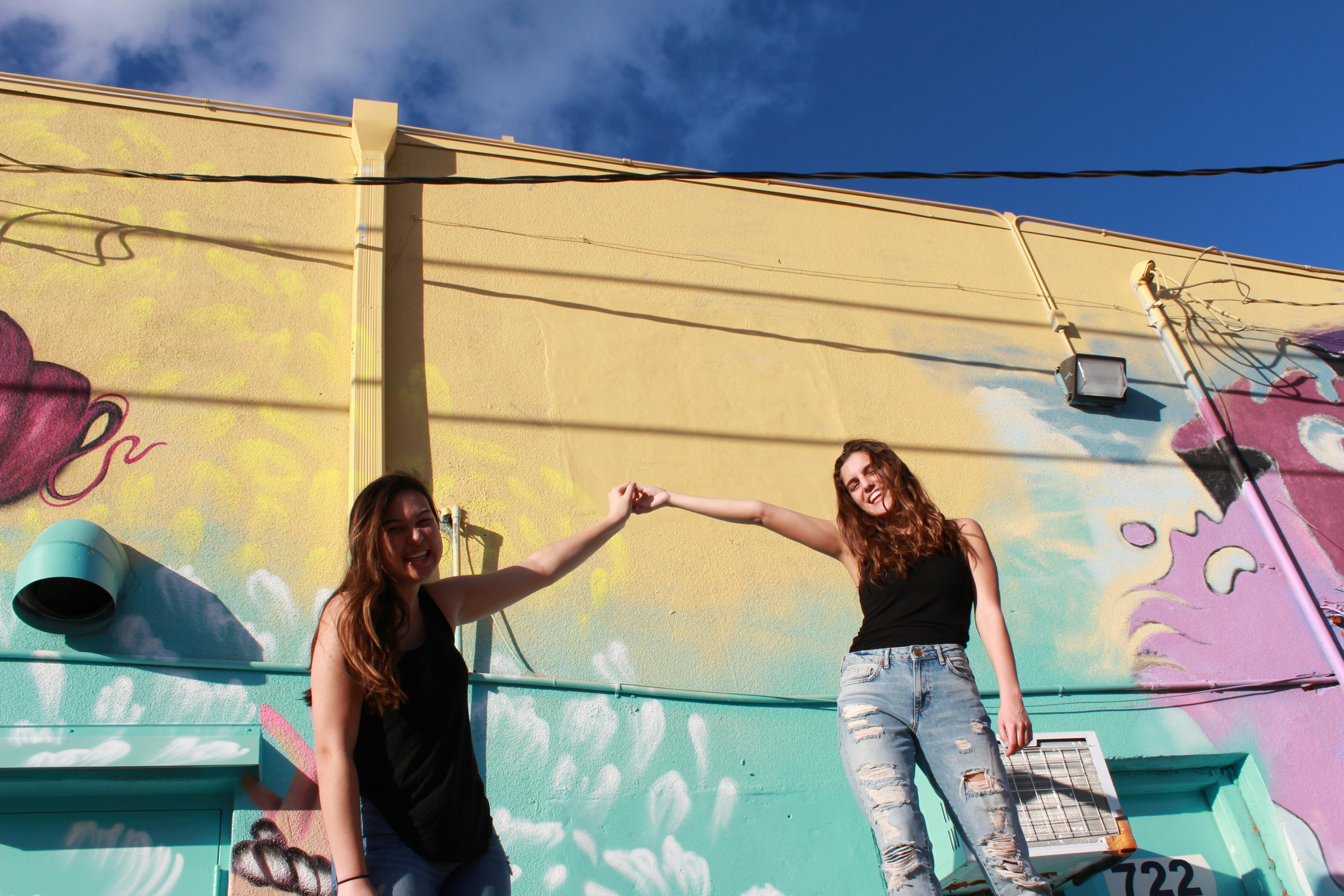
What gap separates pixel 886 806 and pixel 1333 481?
17.4 ft

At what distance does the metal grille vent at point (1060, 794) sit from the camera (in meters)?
3.70

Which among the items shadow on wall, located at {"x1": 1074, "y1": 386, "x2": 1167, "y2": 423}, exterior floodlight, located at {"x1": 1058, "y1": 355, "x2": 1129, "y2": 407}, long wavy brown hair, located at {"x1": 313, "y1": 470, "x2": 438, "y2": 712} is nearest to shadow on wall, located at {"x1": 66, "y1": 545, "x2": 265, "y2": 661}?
long wavy brown hair, located at {"x1": 313, "y1": 470, "x2": 438, "y2": 712}

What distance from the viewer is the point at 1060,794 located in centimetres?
383

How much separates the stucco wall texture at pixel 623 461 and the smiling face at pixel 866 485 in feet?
5.30

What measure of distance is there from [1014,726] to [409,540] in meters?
1.68

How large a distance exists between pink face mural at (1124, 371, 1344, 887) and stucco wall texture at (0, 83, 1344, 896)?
21 mm

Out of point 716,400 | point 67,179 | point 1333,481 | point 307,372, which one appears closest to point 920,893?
point 716,400

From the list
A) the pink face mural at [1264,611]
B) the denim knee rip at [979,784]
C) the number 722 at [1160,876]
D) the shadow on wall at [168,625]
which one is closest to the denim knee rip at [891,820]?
the denim knee rip at [979,784]

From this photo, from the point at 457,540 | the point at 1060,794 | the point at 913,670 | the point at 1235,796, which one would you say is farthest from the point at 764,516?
the point at 1235,796

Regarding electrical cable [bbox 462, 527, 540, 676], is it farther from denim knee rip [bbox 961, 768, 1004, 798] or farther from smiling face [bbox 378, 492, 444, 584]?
denim knee rip [bbox 961, 768, 1004, 798]

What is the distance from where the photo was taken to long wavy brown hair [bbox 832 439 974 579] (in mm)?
2824

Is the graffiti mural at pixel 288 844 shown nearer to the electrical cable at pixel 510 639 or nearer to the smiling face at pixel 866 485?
the electrical cable at pixel 510 639

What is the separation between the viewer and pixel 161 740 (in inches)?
137

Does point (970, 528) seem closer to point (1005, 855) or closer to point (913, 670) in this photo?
point (913, 670)
